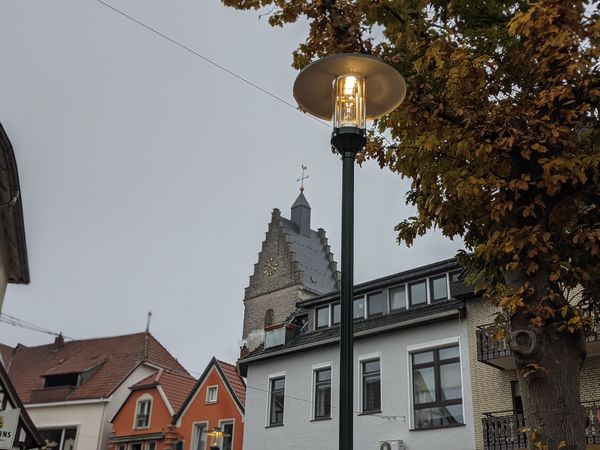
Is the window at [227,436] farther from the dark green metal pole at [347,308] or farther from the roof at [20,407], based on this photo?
the dark green metal pole at [347,308]

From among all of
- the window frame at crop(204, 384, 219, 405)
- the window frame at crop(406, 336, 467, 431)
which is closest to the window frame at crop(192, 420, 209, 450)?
the window frame at crop(204, 384, 219, 405)

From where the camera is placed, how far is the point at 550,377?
21.4ft

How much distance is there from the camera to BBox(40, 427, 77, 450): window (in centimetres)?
3534

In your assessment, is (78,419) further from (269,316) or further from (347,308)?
(347,308)

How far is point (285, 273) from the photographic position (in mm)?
63344

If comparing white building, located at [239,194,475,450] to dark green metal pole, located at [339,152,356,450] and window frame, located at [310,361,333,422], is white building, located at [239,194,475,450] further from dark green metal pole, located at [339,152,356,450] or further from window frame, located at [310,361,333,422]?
dark green metal pole, located at [339,152,356,450]

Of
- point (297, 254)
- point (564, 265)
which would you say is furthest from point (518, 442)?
point (297, 254)

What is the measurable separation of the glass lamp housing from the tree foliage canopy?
1880 mm

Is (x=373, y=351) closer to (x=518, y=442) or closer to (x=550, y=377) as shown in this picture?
(x=518, y=442)

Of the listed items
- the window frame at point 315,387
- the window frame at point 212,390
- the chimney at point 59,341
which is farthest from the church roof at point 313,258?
the window frame at point 315,387

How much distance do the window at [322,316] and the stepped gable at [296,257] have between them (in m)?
36.4

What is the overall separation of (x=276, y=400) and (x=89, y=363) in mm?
19581

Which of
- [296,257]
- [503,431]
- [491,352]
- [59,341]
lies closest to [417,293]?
[491,352]

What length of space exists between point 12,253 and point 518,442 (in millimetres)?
12888
